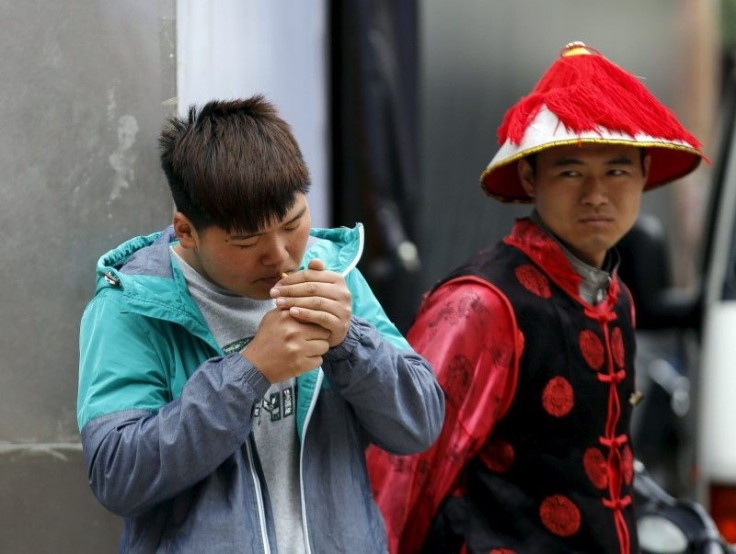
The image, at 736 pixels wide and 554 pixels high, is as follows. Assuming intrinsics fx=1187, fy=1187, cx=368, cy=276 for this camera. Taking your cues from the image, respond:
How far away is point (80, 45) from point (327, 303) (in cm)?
99

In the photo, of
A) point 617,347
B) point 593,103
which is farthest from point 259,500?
point 593,103

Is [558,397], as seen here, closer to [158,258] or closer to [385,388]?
[385,388]

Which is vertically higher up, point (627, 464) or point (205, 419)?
point (205, 419)

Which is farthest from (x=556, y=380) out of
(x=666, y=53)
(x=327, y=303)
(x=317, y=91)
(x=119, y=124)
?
(x=666, y=53)

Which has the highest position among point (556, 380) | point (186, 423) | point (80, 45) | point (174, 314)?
point (80, 45)

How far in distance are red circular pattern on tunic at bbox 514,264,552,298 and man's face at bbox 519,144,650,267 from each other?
110mm

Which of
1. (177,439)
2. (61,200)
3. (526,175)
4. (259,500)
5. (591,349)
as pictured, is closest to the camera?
(177,439)

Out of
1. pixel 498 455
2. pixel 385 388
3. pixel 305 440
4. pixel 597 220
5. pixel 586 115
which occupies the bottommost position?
pixel 498 455

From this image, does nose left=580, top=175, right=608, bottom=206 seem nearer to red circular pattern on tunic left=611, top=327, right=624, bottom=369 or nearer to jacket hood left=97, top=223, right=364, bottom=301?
red circular pattern on tunic left=611, top=327, right=624, bottom=369

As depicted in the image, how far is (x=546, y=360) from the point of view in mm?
2521

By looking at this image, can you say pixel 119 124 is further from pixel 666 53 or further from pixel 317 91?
pixel 666 53

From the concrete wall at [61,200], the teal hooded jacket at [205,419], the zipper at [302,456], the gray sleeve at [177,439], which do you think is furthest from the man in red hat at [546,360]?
the gray sleeve at [177,439]

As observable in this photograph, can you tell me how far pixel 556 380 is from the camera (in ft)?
8.26

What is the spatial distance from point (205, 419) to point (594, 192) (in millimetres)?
1181
